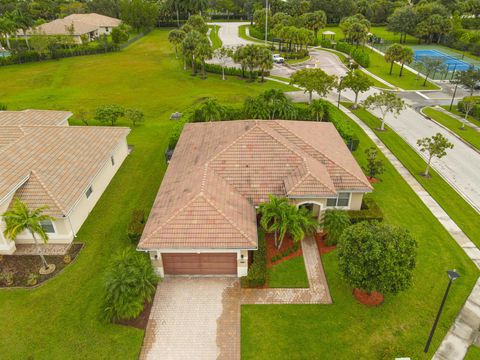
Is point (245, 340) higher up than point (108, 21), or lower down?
lower down

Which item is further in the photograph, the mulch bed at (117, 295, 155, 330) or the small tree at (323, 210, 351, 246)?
the small tree at (323, 210, 351, 246)

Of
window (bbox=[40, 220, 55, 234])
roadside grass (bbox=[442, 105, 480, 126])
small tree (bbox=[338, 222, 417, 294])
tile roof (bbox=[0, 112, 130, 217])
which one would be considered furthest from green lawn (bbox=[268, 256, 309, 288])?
roadside grass (bbox=[442, 105, 480, 126])

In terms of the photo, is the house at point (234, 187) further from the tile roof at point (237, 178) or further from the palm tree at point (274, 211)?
the palm tree at point (274, 211)

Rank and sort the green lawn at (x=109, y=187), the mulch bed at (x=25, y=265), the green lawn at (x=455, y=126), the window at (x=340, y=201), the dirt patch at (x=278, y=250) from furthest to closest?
the green lawn at (x=455, y=126) → the window at (x=340, y=201) → the dirt patch at (x=278, y=250) → the mulch bed at (x=25, y=265) → the green lawn at (x=109, y=187)

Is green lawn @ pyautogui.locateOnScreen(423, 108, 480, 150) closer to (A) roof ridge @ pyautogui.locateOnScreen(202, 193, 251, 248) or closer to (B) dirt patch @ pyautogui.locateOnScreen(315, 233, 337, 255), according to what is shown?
(B) dirt patch @ pyautogui.locateOnScreen(315, 233, 337, 255)

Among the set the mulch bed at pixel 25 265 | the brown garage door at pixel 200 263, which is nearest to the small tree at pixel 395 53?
the brown garage door at pixel 200 263

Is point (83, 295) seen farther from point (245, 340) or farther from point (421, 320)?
point (421, 320)

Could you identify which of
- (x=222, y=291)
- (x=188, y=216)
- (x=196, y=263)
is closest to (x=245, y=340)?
(x=222, y=291)
